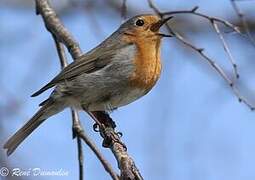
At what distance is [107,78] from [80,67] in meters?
0.23

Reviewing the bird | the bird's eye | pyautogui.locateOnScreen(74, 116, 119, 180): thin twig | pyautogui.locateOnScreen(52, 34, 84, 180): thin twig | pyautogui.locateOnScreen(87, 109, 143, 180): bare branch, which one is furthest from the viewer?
the bird's eye

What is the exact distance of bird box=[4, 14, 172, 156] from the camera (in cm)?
570

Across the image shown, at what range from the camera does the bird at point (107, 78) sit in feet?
18.7

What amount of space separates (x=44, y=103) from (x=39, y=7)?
87 cm

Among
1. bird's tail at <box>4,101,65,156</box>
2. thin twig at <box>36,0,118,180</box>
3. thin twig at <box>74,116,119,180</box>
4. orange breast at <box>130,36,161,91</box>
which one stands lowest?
thin twig at <box>74,116,119,180</box>

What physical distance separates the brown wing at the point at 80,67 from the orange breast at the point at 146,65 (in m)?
0.25

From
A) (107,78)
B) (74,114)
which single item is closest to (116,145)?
(74,114)

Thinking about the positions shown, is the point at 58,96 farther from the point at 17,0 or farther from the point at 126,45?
the point at 17,0

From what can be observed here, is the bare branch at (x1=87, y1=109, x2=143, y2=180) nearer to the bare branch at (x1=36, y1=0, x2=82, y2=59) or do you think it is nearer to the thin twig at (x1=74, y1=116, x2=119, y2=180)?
the thin twig at (x1=74, y1=116, x2=119, y2=180)

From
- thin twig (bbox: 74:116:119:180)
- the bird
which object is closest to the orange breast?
the bird

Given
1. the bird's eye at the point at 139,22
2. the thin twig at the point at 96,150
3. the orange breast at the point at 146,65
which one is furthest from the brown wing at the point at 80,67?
the thin twig at the point at 96,150

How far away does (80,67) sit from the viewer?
579cm

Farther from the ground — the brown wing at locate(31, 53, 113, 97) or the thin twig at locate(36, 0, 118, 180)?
the thin twig at locate(36, 0, 118, 180)

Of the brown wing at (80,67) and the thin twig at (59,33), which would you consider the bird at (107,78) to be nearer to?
the brown wing at (80,67)
